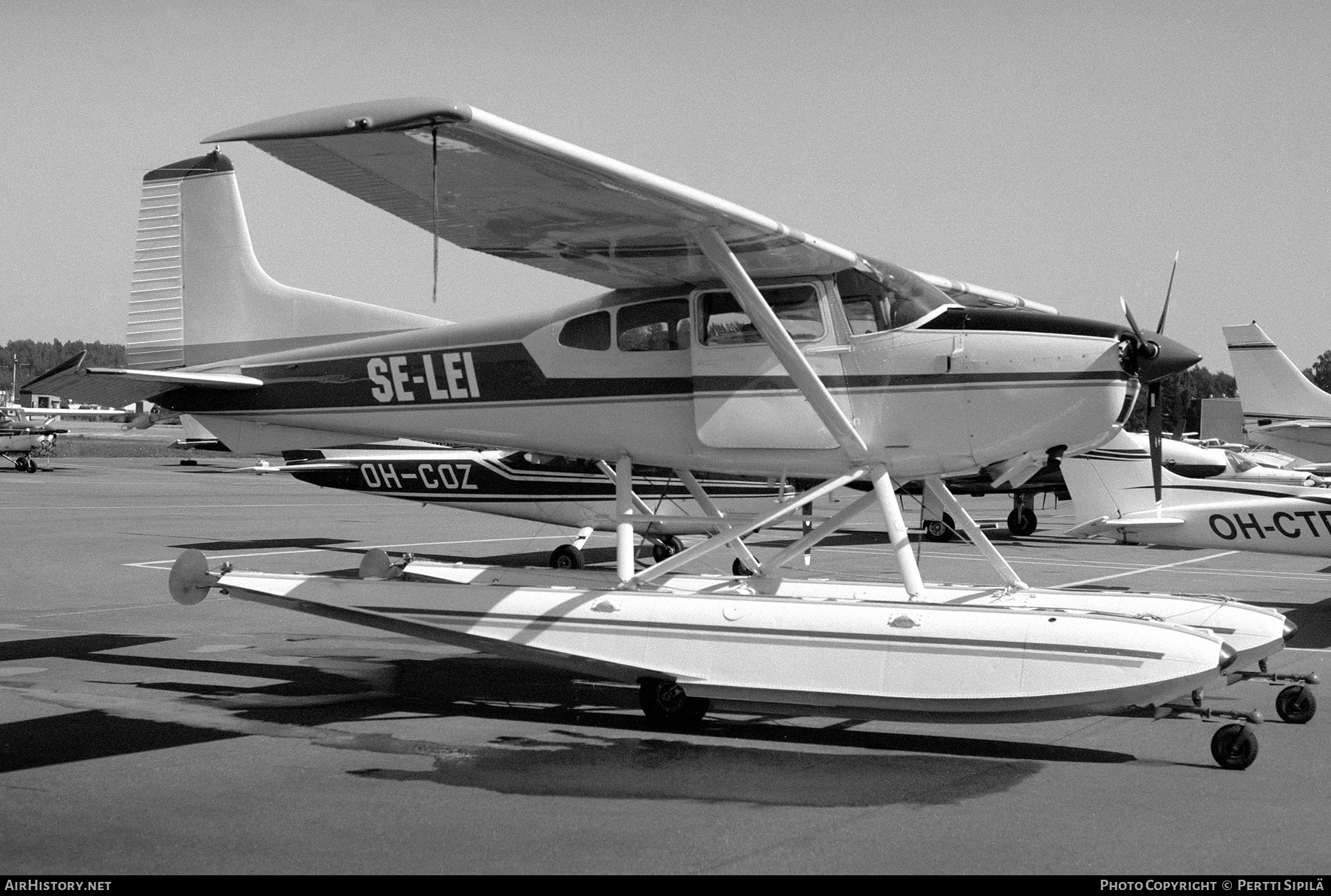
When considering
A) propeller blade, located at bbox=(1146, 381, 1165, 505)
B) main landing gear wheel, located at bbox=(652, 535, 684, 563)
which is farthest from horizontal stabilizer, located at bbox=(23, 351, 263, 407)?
main landing gear wheel, located at bbox=(652, 535, 684, 563)

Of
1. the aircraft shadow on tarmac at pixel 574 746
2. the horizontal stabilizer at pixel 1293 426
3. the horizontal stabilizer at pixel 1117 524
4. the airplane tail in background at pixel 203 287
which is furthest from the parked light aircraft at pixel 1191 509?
the horizontal stabilizer at pixel 1293 426

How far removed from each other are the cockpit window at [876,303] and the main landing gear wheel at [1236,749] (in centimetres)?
331

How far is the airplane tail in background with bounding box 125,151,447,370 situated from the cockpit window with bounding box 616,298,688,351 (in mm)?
3122

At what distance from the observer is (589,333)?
30.8ft

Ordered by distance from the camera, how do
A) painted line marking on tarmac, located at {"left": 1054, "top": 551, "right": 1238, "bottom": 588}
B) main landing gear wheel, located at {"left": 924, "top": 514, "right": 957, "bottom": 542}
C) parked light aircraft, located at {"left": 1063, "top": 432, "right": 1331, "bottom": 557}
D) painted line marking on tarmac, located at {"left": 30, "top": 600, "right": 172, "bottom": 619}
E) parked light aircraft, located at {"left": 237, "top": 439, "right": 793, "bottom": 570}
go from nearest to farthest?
painted line marking on tarmac, located at {"left": 30, "top": 600, "right": 172, "bottom": 619} → parked light aircraft, located at {"left": 1063, "top": 432, "right": 1331, "bottom": 557} → painted line marking on tarmac, located at {"left": 1054, "top": 551, "right": 1238, "bottom": 588} → parked light aircraft, located at {"left": 237, "top": 439, "right": 793, "bottom": 570} → main landing gear wheel, located at {"left": 924, "top": 514, "right": 957, "bottom": 542}

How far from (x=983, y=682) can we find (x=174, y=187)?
8.86 metres

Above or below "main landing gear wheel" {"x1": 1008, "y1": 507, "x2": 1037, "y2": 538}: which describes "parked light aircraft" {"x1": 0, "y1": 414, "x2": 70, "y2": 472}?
below

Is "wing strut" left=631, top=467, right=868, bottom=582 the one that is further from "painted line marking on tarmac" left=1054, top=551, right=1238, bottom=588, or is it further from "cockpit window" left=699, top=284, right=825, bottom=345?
"painted line marking on tarmac" left=1054, top=551, right=1238, bottom=588

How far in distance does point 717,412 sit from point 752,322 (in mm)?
704

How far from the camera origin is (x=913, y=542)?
2319 centimetres

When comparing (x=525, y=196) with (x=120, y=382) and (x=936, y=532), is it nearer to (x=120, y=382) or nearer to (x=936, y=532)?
(x=120, y=382)

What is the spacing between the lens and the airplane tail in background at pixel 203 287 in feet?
36.8

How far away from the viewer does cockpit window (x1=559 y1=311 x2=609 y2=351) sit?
9.34m
